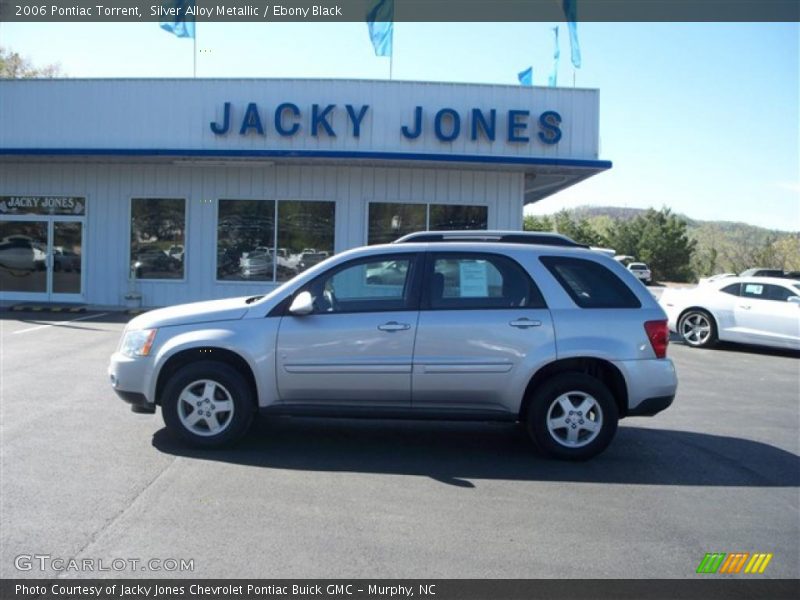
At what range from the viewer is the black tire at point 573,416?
20.2 feet

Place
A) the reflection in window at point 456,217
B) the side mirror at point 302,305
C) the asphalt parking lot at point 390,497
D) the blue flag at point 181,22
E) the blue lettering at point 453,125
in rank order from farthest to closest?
the blue flag at point 181,22
the reflection in window at point 456,217
the blue lettering at point 453,125
the side mirror at point 302,305
the asphalt parking lot at point 390,497

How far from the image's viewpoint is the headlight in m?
6.31

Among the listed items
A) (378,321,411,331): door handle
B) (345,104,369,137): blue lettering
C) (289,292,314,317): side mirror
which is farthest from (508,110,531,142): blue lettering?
(289,292,314,317): side mirror

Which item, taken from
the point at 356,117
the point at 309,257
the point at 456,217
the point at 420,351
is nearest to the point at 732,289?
the point at 456,217

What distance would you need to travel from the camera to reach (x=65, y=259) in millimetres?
19094

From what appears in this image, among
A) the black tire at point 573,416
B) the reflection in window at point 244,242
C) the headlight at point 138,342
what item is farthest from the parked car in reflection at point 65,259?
the black tire at point 573,416

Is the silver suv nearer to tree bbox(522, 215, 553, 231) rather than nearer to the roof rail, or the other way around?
the roof rail

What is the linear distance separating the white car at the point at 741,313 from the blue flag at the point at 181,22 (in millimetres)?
13899

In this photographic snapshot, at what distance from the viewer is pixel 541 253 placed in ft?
21.3

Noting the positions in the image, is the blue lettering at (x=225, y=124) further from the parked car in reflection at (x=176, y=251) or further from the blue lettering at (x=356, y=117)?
the parked car in reflection at (x=176, y=251)

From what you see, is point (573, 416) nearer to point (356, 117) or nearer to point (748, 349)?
point (748, 349)

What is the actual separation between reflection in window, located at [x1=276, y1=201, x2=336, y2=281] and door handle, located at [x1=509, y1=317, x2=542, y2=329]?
1243cm

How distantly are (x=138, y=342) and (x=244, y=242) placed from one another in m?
12.3

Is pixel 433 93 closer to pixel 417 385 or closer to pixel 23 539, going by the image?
pixel 417 385
